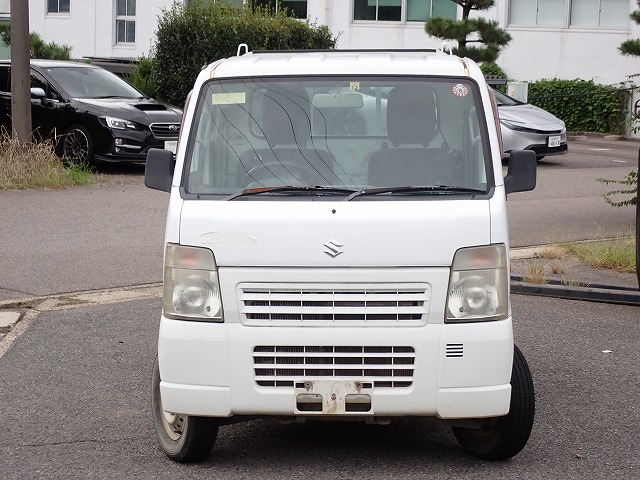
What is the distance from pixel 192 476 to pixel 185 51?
62.4ft

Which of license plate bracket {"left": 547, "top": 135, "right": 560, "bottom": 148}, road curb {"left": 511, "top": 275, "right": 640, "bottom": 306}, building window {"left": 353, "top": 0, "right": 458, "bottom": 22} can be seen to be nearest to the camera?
road curb {"left": 511, "top": 275, "right": 640, "bottom": 306}

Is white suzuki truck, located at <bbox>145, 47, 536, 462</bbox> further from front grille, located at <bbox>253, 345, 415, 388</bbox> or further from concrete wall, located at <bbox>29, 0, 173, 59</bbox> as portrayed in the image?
concrete wall, located at <bbox>29, 0, 173, 59</bbox>

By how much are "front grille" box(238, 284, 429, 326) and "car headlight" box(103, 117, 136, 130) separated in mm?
13033

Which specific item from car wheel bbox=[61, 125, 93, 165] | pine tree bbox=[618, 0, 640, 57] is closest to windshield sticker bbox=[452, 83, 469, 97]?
car wheel bbox=[61, 125, 93, 165]

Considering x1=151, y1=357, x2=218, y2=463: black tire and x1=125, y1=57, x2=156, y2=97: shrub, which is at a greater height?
x1=125, y1=57, x2=156, y2=97: shrub

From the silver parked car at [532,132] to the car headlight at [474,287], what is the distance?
51.7 feet

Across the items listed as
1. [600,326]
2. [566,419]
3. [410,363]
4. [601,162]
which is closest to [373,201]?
[410,363]

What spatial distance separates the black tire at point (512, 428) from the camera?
562 cm

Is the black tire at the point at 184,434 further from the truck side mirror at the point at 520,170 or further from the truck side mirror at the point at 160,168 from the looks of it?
the truck side mirror at the point at 520,170

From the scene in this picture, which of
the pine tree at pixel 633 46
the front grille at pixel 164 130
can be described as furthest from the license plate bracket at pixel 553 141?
the front grille at pixel 164 130

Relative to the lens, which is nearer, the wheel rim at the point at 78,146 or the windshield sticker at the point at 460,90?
the windshield sticker at the point at 460,90

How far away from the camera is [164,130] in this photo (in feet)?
60.0

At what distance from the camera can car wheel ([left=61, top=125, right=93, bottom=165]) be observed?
18.1m

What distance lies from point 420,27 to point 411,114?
28903 millimetres
